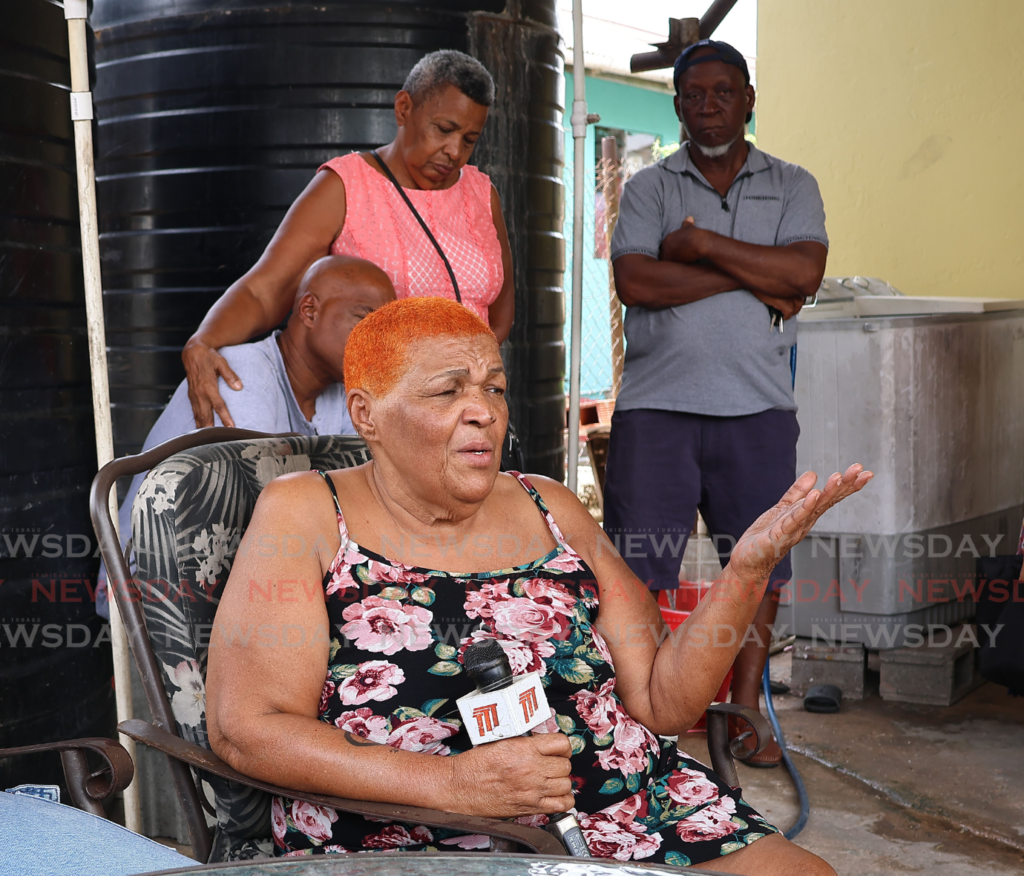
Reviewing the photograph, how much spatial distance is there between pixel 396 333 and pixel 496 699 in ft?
2.22

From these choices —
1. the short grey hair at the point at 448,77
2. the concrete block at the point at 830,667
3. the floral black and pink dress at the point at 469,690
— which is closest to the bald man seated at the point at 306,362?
the short grey hair at the point at 448,77

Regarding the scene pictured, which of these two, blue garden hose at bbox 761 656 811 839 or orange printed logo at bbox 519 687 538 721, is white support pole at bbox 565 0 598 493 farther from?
orange printed logo at bbox 519 687 538 721

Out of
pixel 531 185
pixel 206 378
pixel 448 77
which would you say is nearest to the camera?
pixel 206 378

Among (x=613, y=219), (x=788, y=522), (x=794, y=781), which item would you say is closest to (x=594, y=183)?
(x=613, y=219)

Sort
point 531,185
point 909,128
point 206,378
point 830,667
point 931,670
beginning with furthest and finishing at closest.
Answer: point 909,128 → point 830,667 → point 931,670 → point 531,185 → point 206,378

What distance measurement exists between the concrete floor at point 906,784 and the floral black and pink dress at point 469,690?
1332 millimetres

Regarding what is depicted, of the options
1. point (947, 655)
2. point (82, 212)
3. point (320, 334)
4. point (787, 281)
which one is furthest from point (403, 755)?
point (947, 655)

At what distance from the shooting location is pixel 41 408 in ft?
7.84

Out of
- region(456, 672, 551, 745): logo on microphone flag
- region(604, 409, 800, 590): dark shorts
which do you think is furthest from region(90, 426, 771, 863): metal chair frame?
region(604, 409, 800, 590): dark shorts

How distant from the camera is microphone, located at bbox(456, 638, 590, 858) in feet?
4.73

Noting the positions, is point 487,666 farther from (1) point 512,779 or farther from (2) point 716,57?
(2) point 716,57

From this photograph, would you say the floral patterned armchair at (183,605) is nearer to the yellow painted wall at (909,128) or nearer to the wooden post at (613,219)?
the yellow painted wall at (909,128)

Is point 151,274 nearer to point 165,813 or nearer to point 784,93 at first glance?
point 165,813

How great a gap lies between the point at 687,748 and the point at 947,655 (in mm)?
1107
